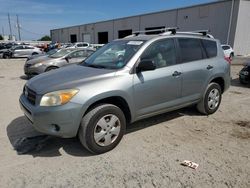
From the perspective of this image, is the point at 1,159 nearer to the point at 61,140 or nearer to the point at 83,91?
the point at 61,140

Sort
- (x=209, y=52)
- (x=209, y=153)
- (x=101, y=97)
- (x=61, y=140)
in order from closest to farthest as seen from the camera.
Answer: (x=101, y=97)
(x=209, y=153)
(x=61, y=140)
(x=209, y=52)

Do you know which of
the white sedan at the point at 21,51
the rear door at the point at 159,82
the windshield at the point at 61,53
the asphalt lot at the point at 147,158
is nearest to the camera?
the asphalt lot at the point at 147,158

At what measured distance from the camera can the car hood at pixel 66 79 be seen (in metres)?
3.38

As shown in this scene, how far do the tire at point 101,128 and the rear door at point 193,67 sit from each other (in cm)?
159

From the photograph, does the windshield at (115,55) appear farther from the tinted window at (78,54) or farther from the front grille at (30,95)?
the tinted window at (78,54)

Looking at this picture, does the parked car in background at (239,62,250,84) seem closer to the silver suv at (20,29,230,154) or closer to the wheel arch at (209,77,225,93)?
the wheel arch at (209,77,225,93)

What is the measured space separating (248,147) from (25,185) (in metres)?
3.41

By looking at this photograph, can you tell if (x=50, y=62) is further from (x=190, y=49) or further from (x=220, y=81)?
(x=220, y=81)

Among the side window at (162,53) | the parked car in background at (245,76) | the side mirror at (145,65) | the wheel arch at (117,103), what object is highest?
the side window at (162,53)

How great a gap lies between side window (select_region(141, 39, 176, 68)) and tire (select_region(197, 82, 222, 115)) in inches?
51.8

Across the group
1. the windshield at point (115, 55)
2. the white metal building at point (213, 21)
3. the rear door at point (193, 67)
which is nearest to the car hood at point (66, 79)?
the windshield at point (115, 55)

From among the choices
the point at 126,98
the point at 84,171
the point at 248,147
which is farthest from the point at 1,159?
the point at 248,147

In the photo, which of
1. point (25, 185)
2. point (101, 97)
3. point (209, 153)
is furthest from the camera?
point (209, 153)

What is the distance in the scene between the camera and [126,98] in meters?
3.71
